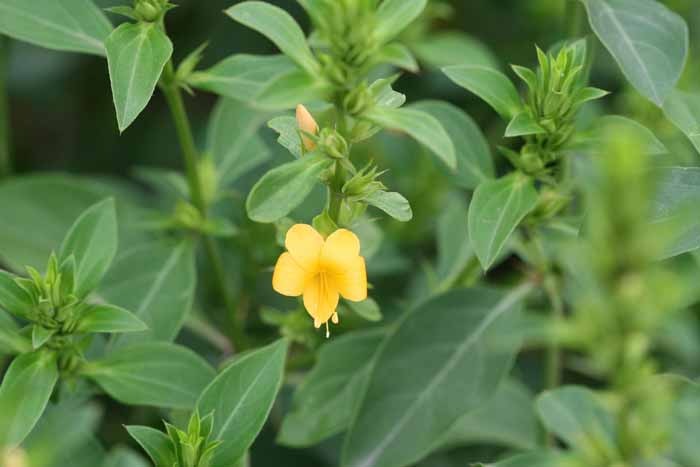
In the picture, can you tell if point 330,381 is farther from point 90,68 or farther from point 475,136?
point 90,68

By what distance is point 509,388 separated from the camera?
208 cm

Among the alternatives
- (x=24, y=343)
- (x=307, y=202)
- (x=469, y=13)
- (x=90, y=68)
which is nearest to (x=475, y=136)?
(x=307, y=202)

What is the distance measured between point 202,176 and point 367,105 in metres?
0.65

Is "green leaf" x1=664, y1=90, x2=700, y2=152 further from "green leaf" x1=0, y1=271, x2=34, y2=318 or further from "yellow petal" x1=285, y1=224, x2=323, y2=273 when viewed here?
"green leaf" x1=0, y1=271, x2=34, y2=318

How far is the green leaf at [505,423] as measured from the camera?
6.56 feet

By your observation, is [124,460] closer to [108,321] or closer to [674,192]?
[108,321]

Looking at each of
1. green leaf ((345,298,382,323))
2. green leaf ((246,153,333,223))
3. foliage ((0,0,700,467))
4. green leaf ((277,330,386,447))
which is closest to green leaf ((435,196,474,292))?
foliage ((0,0,700,467))

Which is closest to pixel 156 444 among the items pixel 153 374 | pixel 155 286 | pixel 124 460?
pixel 124 460

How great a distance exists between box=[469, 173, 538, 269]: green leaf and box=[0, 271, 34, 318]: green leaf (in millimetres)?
609

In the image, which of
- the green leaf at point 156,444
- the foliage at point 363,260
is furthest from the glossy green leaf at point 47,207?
the green leaf at point 156,444

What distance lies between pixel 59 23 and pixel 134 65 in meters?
0.29

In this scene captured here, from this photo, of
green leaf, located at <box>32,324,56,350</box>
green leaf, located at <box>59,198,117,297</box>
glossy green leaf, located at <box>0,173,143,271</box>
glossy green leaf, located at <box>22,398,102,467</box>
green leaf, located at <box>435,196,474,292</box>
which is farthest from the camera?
glossy green leaf, located at <box>0,173,143,271</box>

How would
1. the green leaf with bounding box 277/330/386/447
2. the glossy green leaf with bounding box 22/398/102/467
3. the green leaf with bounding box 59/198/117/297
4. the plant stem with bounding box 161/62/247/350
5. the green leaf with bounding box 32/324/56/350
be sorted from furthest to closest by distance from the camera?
the green leaf with bounding box 277/330/386/447, the plant stem with bounding box 161/62/247/350, the green leaf with bounding box 59/198/117/297, the green leaf with bounding box 32/324/56/350, the glossy green leaf with bounding box 22/398/102/467

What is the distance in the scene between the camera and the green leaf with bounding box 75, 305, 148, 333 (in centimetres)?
146
